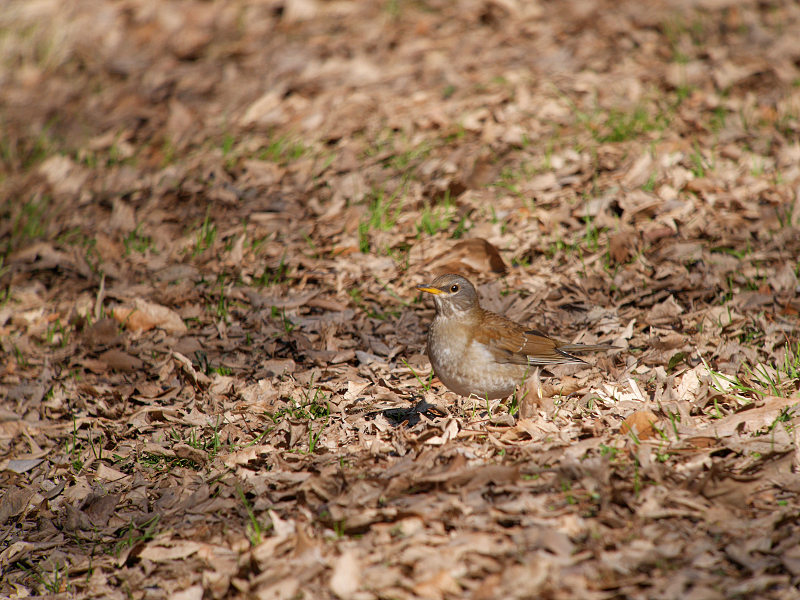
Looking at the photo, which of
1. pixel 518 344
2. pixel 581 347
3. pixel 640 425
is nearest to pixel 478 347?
pixel 518 344

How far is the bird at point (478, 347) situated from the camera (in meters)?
5.74

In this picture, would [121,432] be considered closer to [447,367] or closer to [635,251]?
[447,367]

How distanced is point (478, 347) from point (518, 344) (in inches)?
15.9

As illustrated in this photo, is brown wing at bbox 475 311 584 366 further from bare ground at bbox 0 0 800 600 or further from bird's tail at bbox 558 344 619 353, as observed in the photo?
bare ground at bbox 0 0 800 600

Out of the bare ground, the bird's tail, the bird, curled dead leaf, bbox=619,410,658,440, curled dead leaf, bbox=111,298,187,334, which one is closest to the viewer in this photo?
the bare ground

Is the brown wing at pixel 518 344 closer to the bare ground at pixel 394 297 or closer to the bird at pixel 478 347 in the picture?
the bird at pixel 478 347

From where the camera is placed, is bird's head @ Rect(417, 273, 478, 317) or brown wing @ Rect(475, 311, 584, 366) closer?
brown wing @ Rect(475, 311, 584, 366)

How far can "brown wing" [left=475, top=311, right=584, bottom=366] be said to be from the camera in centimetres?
597

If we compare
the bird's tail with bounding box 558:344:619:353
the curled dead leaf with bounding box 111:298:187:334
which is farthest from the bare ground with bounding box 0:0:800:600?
the bird's tail with bounding box 558:344:619:353


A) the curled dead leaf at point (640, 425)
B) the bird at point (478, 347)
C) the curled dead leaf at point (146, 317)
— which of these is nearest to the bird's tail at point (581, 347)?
the bird at point (478, 347)

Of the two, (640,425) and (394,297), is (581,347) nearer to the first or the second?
(640,425)

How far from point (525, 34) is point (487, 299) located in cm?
546

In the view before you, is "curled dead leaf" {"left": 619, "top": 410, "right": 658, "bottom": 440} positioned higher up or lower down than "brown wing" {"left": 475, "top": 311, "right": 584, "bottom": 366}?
higher up

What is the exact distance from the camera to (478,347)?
19.2ft
